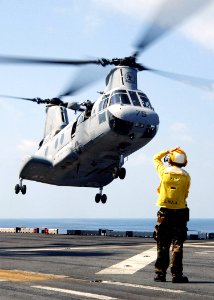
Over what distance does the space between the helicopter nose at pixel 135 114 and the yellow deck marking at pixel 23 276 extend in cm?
1676

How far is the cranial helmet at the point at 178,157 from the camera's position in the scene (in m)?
8.21

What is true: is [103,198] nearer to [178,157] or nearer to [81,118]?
[81,118]

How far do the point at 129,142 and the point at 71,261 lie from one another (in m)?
15.5

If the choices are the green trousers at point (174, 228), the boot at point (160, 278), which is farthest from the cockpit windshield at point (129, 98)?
the boot at point (160, 278)

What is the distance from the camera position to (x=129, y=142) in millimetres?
26844

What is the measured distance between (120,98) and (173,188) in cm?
1897

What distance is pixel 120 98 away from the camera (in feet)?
87.8

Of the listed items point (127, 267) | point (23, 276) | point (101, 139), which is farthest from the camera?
point (101, 139)

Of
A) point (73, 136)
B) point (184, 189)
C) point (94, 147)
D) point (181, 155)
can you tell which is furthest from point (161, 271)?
point (73, 136)

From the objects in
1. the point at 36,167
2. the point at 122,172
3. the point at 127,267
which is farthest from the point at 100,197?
the point at 127,267

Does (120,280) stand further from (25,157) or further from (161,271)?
(25,157)

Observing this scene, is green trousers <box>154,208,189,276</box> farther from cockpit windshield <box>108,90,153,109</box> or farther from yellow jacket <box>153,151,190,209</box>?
cockpit windshield <box>108,90,153,109</box>

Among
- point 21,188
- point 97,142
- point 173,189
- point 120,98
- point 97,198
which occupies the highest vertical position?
point 120,98

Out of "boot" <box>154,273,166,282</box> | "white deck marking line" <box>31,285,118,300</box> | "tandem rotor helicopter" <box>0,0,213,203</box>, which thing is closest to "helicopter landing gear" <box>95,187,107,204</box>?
"tandem rotor helicopter" <box>0,0,213,203</box>
